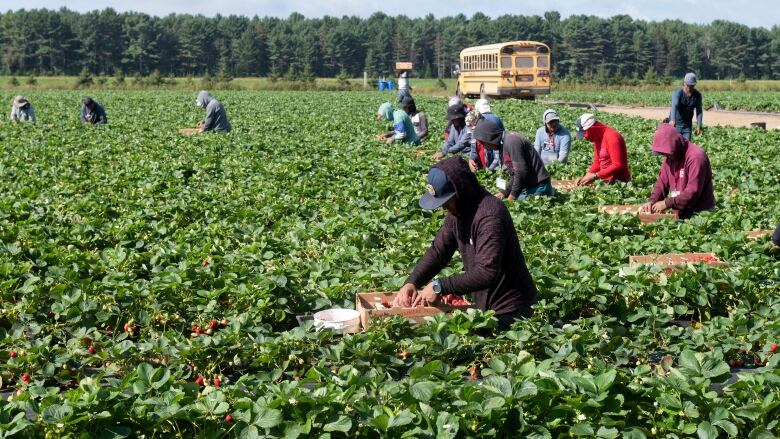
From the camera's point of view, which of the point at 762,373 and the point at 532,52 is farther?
the point at 532,52

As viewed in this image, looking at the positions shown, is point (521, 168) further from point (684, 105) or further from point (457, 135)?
point (684, 105)

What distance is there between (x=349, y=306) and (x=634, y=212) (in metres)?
Result: 4.29

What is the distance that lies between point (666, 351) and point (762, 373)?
100 centimetres

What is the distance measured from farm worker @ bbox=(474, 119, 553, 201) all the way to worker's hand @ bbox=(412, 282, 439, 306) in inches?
153

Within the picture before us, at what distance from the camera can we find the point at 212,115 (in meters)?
19.0

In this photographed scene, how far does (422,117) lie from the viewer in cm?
1734

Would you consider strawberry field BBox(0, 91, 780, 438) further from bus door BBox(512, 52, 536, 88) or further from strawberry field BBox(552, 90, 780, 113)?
bus door BBox(512, 52, 536, 88)

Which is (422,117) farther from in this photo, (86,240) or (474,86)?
(474,86)

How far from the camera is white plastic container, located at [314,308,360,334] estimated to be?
5.09 metres

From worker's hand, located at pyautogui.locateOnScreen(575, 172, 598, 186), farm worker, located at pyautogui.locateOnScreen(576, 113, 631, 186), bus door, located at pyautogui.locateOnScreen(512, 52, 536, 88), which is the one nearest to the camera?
farm worker, located at pyautogui.locateOnScreen(576, 113, 631, 186)

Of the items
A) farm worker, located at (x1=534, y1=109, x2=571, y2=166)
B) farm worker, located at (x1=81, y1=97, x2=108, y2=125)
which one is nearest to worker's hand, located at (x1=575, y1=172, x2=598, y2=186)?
farm worker, located at (x1=534, y1=109, x2=571, y2=166)

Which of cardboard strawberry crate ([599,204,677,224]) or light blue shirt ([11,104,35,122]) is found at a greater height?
light blue shirt ([11,104,35,122])

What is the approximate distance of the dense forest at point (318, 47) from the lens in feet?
326

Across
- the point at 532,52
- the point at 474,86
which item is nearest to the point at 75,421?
the point at 532,52
